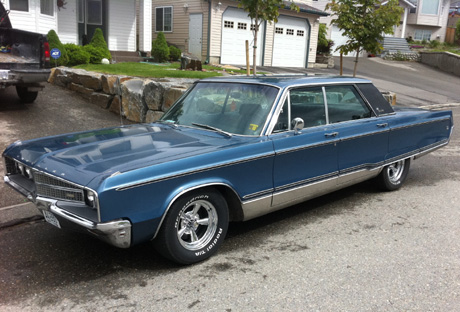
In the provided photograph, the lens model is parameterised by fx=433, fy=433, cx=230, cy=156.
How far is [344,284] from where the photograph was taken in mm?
3463

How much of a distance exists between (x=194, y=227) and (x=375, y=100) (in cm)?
326

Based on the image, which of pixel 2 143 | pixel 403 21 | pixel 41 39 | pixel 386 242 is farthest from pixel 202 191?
pixel 403 21

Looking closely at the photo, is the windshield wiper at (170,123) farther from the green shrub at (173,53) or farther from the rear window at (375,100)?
the green shrub at (173,53)

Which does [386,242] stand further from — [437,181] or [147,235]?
[437,181]

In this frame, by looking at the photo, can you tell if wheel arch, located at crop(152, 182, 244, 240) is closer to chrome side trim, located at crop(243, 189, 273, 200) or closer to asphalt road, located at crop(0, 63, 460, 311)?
chrome side trim, located at crop(243, 189, 273, 200)

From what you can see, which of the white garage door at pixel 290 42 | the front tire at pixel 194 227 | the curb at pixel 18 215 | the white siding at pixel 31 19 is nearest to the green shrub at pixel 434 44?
the white garage door at pixel 290 42

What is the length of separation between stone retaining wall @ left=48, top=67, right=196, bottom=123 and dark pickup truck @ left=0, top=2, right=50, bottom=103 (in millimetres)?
1409

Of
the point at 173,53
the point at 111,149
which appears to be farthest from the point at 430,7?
the point at 111,149

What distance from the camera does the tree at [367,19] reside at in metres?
10.8

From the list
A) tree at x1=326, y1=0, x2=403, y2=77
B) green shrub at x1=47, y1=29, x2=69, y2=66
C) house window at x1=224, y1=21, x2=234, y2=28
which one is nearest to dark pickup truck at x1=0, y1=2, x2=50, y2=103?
green shrub at x1=47, y1=29, x2=69, y2=66

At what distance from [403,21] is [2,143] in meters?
36.0

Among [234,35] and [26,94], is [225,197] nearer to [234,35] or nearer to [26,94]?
[26,94]

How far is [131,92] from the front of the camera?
9406mm

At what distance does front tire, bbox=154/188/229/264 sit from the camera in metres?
3.52
